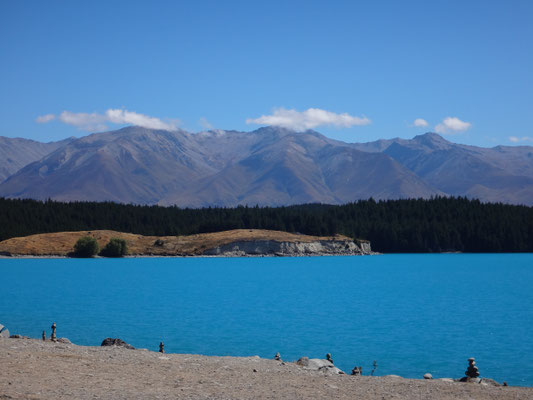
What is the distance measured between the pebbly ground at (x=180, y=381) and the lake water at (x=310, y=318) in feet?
20.7

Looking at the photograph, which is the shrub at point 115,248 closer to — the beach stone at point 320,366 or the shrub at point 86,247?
the shrub at point 86,247

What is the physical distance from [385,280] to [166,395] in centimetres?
7825

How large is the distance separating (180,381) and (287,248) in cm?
15669

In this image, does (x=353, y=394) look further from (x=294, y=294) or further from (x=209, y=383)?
(x=294, y=294)

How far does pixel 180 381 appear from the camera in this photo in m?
22.7

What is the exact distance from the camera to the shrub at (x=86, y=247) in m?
155

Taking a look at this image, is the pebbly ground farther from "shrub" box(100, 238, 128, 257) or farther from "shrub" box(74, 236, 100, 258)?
"shrub" box(100, 238, 128, 257)

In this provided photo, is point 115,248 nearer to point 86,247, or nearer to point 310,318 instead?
point 86,247

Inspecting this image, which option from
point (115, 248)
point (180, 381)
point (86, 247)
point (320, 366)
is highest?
point (86, 247)

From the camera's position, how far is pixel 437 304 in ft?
203

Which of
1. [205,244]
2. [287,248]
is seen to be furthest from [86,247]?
[287,248]

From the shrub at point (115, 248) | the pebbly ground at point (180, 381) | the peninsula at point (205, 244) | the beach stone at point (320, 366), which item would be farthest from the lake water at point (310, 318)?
the peninsula at point (205, 244)

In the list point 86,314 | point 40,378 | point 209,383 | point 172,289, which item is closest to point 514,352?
point 209,383

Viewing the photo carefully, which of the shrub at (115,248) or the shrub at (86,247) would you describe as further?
the shrub at (115,248)
